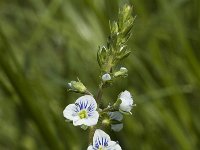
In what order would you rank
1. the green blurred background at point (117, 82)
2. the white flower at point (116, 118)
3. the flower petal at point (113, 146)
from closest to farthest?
the flower petal at point (113, 146) → the white flower at point (116, 118) → the green blurred background at point (117, 82)

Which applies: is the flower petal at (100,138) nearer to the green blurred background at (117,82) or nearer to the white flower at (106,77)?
the white flower at (106,77)

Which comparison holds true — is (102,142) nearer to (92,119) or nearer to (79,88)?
(92,119)

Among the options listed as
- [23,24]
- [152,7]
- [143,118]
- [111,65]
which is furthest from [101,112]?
[23,24]

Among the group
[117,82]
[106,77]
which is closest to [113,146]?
[106,77]

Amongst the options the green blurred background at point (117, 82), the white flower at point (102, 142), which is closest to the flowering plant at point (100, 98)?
the white flower at point (102, 142)

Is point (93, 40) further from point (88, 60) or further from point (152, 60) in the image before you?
point (152, 60)
